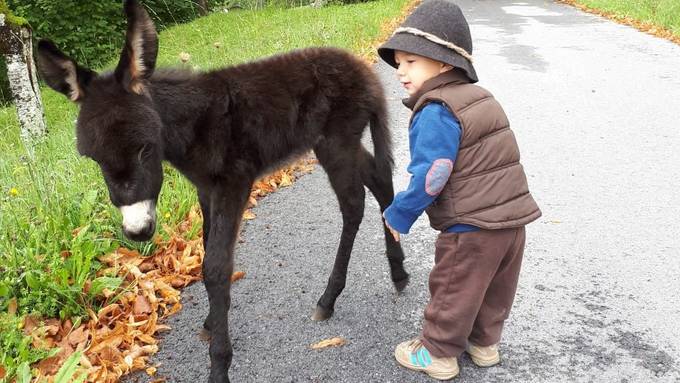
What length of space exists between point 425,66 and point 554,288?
1.67m

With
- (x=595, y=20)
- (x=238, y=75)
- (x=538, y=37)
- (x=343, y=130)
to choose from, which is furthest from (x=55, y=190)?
(x=595, y=20)

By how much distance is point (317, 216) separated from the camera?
4156 mm

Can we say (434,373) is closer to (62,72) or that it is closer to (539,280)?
(539,280)

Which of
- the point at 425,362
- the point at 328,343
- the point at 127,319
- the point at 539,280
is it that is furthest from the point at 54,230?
the point at 539,280

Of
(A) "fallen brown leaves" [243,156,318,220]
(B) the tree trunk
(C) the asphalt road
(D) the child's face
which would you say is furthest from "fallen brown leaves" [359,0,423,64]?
(B) the tree trunk

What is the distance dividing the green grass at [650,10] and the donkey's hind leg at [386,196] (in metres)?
9.96

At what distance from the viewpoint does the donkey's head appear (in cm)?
220

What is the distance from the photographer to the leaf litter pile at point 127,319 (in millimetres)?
2570

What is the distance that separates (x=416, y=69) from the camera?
7.71 feet

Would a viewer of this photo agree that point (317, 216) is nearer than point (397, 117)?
Yes

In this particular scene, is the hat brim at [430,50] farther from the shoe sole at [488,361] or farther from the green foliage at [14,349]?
the green foliage at [14,349]

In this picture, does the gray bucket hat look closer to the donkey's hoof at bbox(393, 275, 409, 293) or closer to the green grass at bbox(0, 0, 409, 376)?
the donkey's hoof at bbox(393, 275, 409, 293)

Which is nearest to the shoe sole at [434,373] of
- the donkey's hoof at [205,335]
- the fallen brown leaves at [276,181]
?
the donkey's hoof at [205,335]

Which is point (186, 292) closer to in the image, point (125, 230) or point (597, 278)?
point (125, 230)
